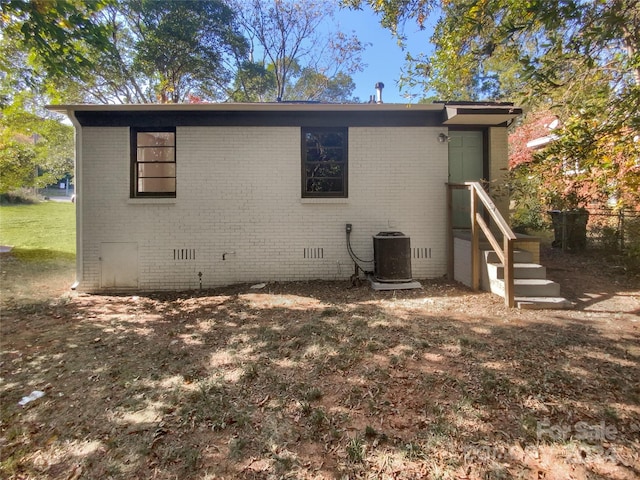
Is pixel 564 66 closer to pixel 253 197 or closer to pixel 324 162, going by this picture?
pixel 324 162

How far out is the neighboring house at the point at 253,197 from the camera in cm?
670

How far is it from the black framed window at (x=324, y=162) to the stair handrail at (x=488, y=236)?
2063 millimetres

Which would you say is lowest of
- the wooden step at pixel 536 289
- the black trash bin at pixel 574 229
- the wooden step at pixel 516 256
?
the wooden step at pixel 536 289

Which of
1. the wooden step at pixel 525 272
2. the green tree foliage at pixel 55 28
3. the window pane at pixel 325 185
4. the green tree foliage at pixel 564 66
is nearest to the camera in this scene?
the green tree foliage at pixel 564 66

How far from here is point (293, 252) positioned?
22.3 feet

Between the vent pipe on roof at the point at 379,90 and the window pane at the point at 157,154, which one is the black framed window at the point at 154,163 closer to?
the window pane at the point at 157,154

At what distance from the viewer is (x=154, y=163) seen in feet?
22.8

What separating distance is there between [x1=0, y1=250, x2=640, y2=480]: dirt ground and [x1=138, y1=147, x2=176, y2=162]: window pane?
342 centimetres

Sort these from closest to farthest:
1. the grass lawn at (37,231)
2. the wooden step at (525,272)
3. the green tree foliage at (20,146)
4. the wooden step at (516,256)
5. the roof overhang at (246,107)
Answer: the wooden step at (525,272), the wooden step at (516,256), the roof overhang at (246,107), the green tree foliage at (20,146), the grass lawn at (37,231)

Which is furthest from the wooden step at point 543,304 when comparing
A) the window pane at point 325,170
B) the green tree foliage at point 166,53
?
the green tree foliage at point 166,53

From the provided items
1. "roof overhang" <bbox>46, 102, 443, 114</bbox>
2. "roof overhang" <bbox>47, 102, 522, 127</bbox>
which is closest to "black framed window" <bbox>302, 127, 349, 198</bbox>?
"roof overhang" <bbox>47, 102, 522, 127</bbox>

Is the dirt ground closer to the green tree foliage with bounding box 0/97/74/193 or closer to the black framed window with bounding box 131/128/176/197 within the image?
the black framed window with bounding box 131/128/176/197

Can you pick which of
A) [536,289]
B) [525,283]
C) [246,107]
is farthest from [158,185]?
[536,289]

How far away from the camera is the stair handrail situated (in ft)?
16.1
